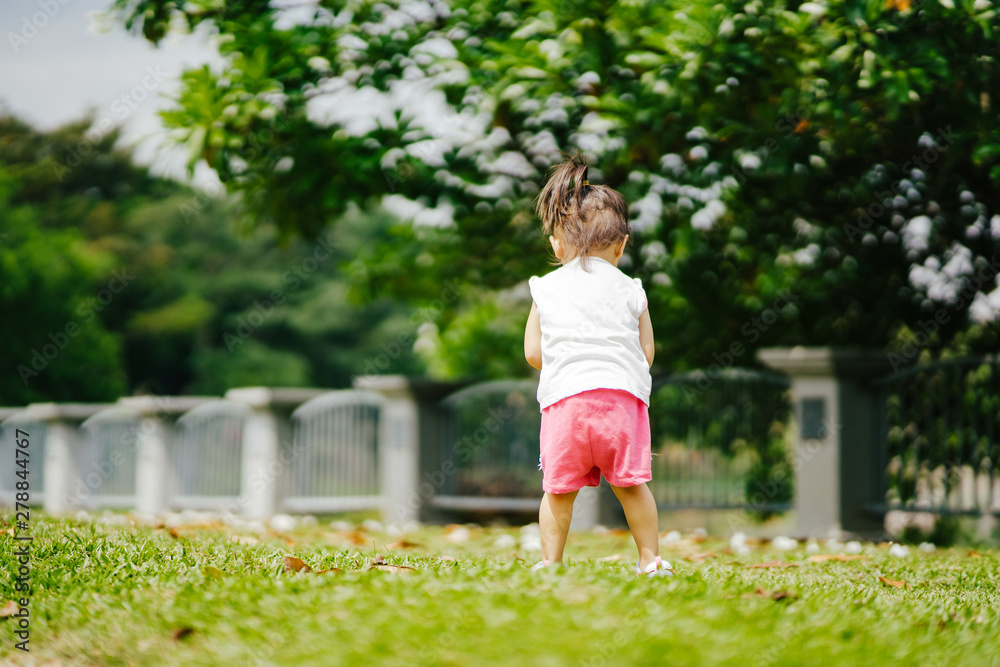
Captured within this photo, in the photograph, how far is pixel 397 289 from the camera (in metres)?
9.77

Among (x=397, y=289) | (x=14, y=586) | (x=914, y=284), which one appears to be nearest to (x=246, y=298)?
(x=397, y=289)

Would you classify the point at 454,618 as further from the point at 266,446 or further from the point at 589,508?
the point at 266,446

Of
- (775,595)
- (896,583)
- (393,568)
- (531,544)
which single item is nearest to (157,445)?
(531,544)

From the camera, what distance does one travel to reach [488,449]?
31.3ft

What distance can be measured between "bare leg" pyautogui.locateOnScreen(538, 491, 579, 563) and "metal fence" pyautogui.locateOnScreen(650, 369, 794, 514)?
17.5 ft

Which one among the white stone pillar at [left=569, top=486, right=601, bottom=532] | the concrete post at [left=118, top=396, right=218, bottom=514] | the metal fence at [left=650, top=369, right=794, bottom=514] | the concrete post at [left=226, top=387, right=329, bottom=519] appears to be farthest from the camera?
the concrete post at [left=118, top=396, right=218, bottom=514]

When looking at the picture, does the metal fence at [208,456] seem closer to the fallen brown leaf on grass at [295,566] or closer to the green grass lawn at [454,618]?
the green grass lawn at [454,618]

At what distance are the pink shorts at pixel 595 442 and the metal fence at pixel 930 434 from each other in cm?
485

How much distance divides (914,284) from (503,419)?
4.18 metres

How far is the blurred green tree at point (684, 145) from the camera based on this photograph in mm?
6152

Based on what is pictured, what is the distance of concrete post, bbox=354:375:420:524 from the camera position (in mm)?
9523

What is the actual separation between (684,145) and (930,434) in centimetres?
303

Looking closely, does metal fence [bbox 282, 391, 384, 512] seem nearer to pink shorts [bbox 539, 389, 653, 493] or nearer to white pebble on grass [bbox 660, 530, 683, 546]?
white pebble on grass [bbox 660, 530, 683, 546]

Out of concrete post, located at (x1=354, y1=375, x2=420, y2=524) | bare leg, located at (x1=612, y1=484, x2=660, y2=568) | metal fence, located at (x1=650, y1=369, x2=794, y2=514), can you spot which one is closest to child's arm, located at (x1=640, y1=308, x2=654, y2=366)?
bare leg, located at (x1=612, y1=484, x2=660, y2=568)
